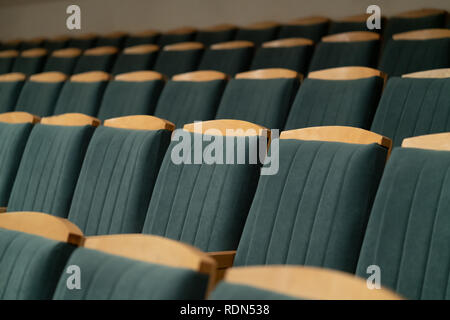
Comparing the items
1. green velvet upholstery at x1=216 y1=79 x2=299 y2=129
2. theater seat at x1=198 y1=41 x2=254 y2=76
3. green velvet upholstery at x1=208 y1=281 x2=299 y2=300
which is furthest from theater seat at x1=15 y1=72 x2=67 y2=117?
green velvet upholstery at x1=208 y1=281 x2=299 y2=300

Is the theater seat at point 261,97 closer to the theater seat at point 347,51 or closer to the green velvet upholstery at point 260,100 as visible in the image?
the green velvet upholstery at point 260,100

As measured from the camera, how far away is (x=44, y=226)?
0.33m

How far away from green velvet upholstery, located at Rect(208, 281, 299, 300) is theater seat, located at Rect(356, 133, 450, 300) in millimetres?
141

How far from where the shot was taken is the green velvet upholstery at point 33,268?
30cm

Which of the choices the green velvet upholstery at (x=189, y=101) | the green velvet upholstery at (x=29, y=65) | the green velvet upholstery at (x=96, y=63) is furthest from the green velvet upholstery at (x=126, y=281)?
the green velvet upholstery at (x=29, y=65)

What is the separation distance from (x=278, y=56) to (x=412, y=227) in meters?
0.55

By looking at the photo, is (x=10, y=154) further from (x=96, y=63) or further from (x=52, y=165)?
(x=96, y=63)

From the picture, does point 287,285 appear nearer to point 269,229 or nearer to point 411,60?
point 269,229

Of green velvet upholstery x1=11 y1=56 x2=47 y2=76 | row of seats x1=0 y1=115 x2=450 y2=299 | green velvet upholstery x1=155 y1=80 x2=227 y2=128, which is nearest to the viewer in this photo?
row of seats x1=0 y1=115 x2=450 y2=299

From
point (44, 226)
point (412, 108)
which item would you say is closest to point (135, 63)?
point (412, 108)

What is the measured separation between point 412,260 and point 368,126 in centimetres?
24

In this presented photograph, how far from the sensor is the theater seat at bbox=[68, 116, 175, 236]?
496 millimetres

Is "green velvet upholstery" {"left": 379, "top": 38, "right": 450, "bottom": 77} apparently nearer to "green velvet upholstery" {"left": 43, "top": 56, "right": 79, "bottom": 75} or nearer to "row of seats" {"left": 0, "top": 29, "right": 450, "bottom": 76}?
"row of seats" {"left": 0, "top": 29, "right": 450, "bottom": 76}

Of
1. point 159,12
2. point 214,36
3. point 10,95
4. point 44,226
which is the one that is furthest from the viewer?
point 159,12
